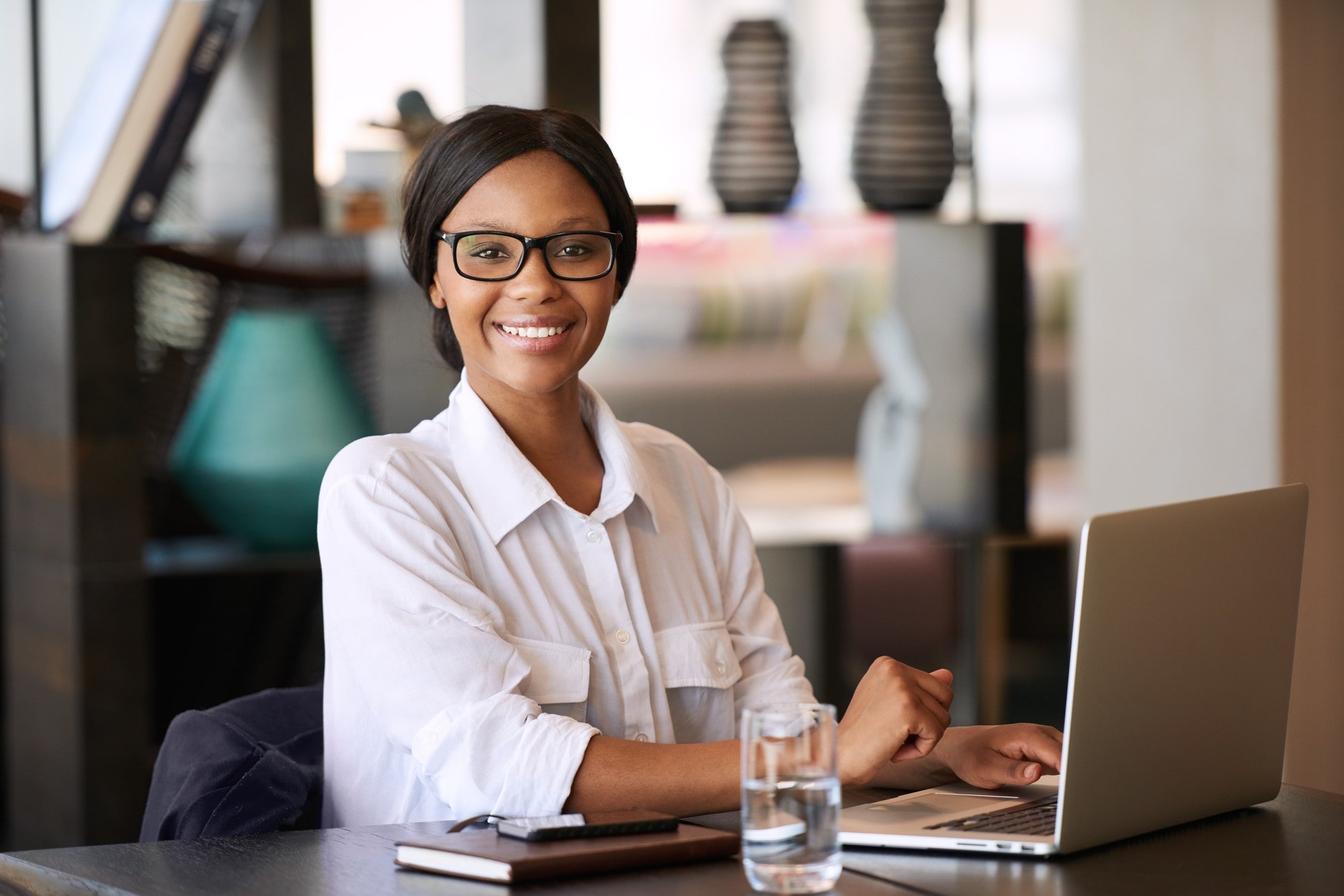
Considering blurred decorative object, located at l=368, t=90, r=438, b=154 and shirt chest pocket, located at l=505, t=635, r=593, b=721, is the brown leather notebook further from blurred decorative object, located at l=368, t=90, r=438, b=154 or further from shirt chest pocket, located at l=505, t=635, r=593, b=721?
blurred decorative object, located at l=368, t=90, r=438, b=154

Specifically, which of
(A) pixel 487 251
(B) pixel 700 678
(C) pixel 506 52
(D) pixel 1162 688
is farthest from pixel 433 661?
(C) pixel 506 52

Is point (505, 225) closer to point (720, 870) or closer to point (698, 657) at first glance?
point (698, 657)

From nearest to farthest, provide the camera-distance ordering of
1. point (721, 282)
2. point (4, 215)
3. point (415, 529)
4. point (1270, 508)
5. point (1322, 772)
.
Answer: point (1270, 508), point (415, 529), point (4, 215), point (1322, 772), point (721, 282)

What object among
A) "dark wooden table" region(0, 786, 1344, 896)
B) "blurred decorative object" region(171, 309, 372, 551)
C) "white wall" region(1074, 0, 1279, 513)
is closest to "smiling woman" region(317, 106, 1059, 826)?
"dark wooden table" region(0, 786, 1344, 896)

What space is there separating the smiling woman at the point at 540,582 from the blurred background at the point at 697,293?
0.92m

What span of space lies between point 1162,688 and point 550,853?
0.48 m

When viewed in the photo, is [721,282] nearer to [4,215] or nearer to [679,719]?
[4,215]

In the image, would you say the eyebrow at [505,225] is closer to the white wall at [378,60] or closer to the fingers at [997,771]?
the fingers at [997,771]

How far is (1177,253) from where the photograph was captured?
3146mm

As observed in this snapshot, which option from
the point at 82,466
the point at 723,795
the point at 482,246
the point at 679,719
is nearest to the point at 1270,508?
the point at 723,795

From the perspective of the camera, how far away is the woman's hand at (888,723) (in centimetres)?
134

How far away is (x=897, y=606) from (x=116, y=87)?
1564 mm

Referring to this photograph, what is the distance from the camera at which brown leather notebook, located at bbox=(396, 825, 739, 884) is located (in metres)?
1.16

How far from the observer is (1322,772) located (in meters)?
3.04
